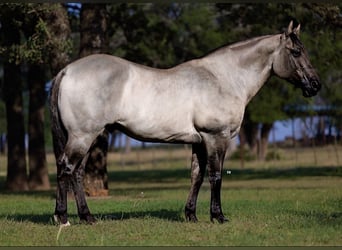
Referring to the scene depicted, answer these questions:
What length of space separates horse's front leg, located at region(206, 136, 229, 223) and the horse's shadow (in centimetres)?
65

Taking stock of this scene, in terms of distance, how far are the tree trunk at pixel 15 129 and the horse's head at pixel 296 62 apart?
1478cm

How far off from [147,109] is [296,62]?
2610mm

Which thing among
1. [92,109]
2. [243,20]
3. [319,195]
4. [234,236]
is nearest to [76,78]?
[92,109]

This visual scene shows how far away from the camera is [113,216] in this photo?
1186cm

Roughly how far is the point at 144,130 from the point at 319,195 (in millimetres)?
7659

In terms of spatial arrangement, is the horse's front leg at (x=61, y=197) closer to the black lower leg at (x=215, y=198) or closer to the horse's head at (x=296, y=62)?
the black lower leg at (x=215, y=198)

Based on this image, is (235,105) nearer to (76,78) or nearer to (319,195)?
(76,78)

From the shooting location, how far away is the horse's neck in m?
11.1

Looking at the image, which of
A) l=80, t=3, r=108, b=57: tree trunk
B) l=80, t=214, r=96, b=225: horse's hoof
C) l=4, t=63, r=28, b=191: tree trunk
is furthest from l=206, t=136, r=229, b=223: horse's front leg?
l=4, t=63, r=28, b=191: tree trunk

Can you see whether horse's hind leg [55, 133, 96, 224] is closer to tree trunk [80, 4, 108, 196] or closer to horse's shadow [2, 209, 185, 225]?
horse's shadow [2, 209, 185, 225]

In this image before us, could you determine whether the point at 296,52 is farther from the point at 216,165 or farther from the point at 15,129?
the point at 15,129

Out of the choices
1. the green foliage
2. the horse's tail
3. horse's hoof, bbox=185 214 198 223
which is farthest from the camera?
the green foliage

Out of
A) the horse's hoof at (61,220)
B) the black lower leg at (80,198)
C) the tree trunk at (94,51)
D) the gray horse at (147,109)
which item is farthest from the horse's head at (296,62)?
the tree trunk at (94,51)

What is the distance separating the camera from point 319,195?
16.8 meters
